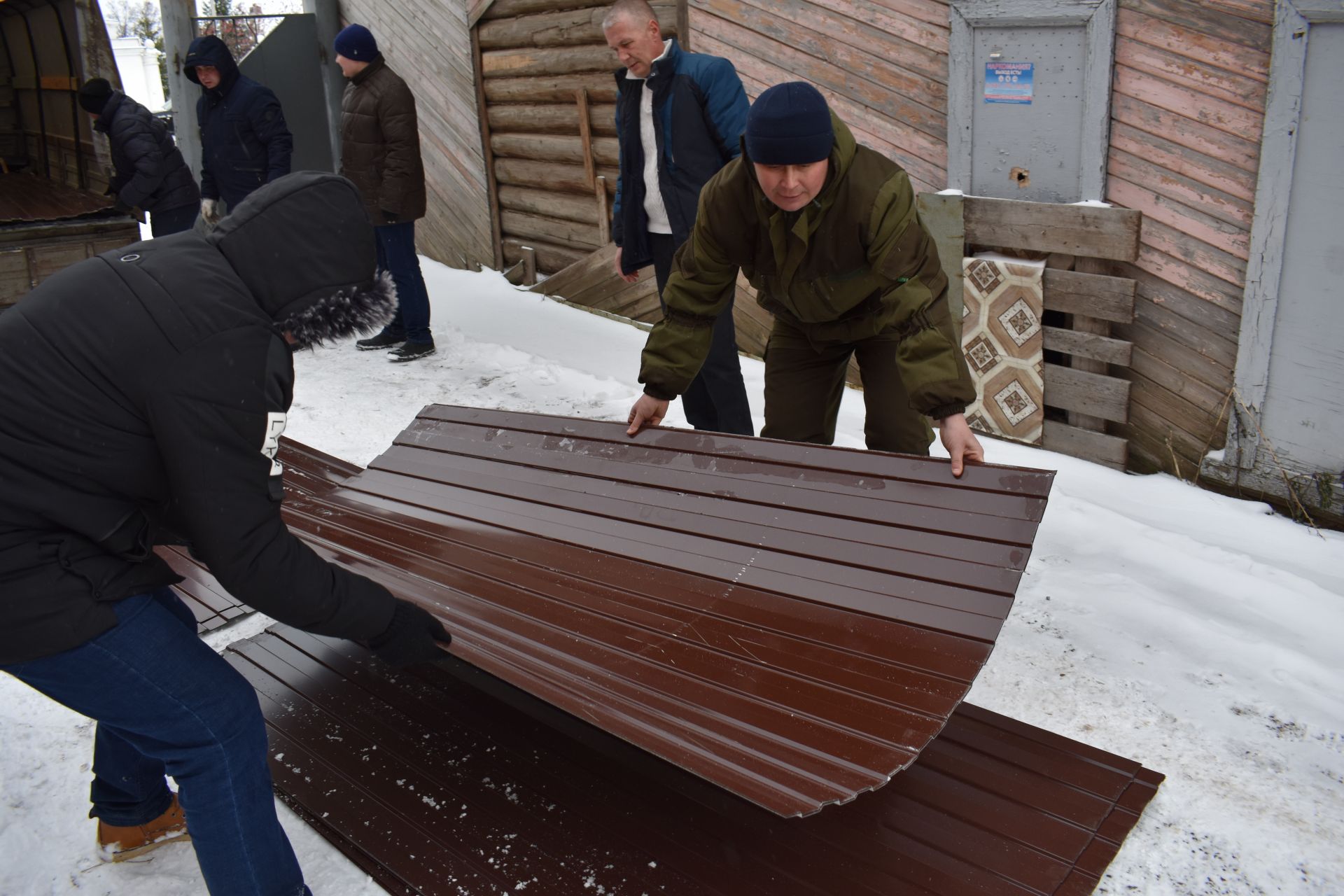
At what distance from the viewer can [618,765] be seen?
9.16ft

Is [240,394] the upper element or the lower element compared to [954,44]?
lower

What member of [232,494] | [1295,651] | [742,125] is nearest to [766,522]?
[232,494]

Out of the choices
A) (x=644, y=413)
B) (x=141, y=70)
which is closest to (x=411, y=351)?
(x=644, y=413)

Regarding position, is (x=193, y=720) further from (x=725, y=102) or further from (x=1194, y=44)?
(x=1194, y=44)

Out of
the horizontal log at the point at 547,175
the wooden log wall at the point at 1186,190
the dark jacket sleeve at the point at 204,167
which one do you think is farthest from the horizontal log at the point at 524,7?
the wooden log wall at the point at 1186,190

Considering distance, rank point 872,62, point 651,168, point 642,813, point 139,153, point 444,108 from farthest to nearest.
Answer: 1. point 444,108
2. point 139,153
3. point 872,62
4. point 651,168
5. point 642,813

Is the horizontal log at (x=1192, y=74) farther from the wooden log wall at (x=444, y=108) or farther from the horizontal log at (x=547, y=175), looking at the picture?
the wooden log wall at (x=444, y=108)

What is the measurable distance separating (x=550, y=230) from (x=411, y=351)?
6.33 ft

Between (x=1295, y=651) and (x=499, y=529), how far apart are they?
8.02ft

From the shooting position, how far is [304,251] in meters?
2.05

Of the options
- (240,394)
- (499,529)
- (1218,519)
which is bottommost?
(1218,519)

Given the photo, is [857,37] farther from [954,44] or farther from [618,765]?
[618,765]

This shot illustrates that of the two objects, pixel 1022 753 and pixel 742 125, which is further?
pixel 742 125

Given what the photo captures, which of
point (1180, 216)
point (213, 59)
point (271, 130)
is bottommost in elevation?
point (1180, 216)
